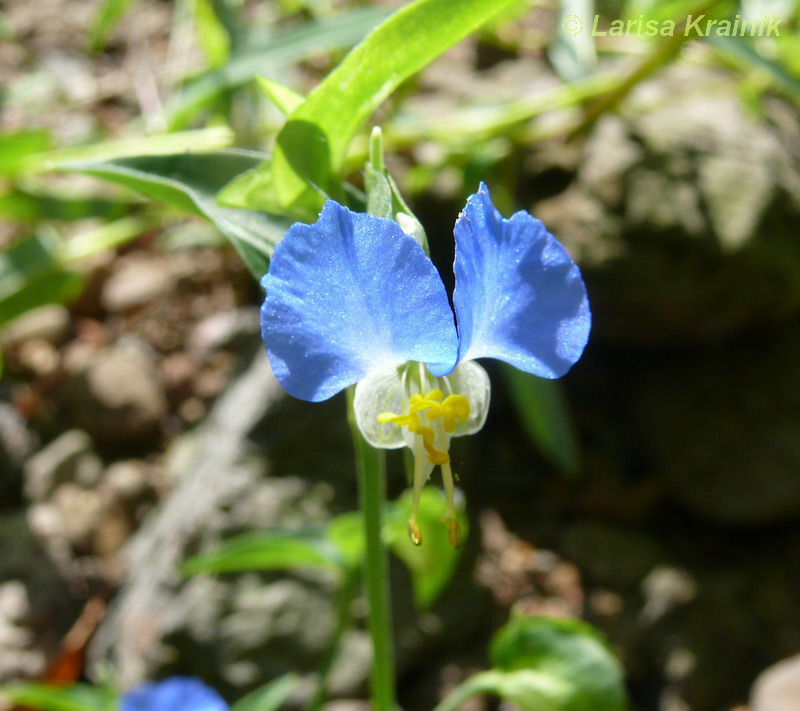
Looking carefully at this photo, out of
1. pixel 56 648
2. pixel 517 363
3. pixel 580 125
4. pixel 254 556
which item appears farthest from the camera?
pixel 580 125

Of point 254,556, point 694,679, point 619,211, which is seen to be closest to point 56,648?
point 254,556

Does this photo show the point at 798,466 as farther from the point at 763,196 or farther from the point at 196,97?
the point at 196,97

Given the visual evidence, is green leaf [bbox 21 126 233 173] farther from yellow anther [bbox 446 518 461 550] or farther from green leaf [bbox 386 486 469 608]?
yellow anther [bbox 446 518 461 550]

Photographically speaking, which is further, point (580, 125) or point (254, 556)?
point (580, 125)

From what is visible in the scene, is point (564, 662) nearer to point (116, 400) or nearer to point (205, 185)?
point (205, 185)

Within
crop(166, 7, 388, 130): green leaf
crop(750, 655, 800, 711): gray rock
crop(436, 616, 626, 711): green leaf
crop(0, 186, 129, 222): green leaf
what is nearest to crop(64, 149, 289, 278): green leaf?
crop(436, 616, 626, 711): green leaf

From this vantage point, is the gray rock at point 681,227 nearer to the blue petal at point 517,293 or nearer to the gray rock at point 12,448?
the blue petal at point 517,293

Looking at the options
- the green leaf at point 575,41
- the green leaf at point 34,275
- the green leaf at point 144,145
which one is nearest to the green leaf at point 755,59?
the green leaf at point 575,41
